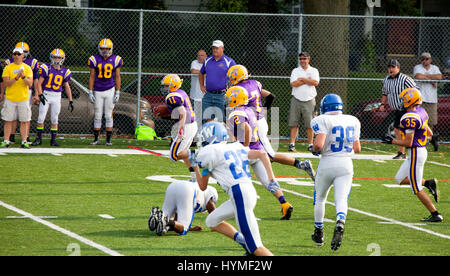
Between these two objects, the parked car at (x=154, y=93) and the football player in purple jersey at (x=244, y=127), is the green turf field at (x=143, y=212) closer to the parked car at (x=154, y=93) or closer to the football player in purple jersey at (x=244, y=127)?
the football player in purple jersey at (x=244, y=127)

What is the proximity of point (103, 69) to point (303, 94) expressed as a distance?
393 cm

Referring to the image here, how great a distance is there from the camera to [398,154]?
48.8 feet

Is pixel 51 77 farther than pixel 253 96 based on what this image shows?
Yes

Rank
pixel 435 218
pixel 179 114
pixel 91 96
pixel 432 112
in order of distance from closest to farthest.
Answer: pixel 435 218, pixel 179 114, pixel 91 96, pixel 432 112

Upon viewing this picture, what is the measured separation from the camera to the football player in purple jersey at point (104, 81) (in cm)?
1510

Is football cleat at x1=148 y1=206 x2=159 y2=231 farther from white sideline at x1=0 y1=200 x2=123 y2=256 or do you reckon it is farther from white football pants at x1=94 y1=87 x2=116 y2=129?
white football pants at x1=94 y1=87 x2=116 y2=129

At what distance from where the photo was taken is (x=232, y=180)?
6.80 m

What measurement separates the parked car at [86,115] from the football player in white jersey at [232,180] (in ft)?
32.5

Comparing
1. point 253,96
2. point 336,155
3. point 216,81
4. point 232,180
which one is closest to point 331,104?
point 336,155

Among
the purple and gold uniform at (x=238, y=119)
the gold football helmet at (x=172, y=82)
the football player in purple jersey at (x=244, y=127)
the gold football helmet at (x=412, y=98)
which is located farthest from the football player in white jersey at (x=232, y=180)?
the gold football helmet at (x=172, y=82)

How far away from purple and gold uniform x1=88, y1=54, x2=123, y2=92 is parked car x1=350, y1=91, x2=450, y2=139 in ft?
19.7

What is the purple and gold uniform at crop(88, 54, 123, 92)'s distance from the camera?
15.1 meters

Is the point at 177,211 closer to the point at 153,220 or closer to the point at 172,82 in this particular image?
the point at 153,220

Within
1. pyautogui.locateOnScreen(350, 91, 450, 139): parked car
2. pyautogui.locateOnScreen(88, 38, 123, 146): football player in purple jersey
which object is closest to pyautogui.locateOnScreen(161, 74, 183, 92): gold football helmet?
pyautogui.locateOnScreen(88, 38, 123, 146): football player in purple jersey
